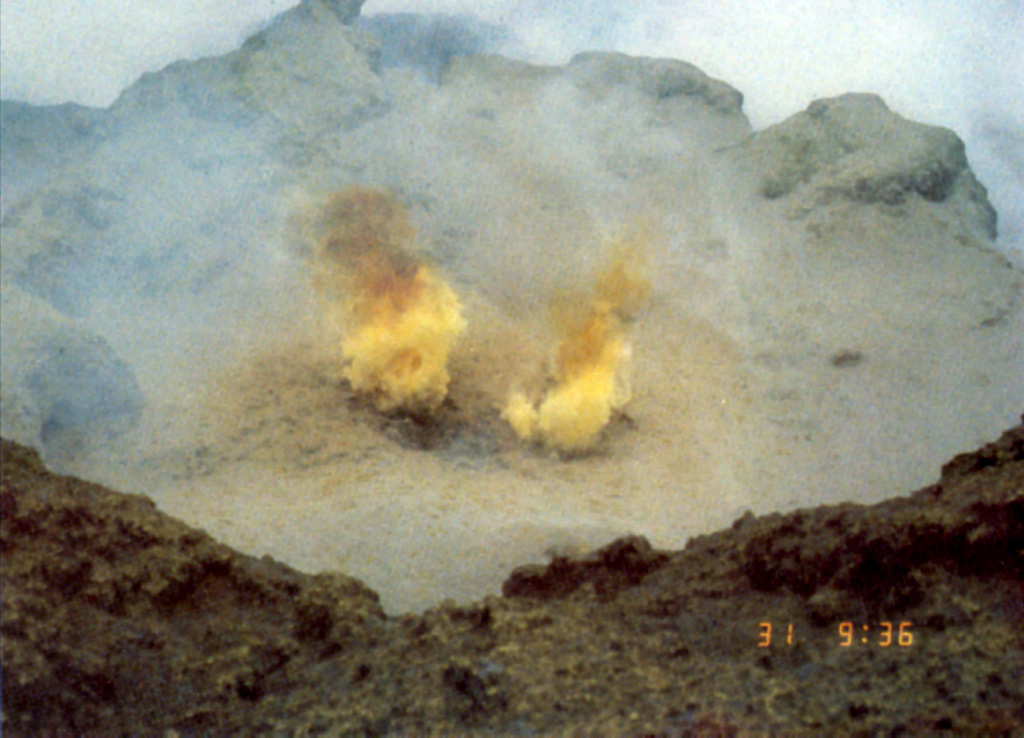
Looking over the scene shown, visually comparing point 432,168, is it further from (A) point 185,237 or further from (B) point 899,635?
(B) point 899,635

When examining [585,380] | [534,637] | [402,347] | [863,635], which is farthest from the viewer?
[585,380]

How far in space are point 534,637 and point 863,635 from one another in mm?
1402

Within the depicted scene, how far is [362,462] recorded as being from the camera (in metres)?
10.5

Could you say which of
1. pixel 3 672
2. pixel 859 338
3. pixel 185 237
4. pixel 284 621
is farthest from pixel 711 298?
pixel 3 672

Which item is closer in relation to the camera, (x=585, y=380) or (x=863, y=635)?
(x=863, y=635)

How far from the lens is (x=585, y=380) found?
12.3m

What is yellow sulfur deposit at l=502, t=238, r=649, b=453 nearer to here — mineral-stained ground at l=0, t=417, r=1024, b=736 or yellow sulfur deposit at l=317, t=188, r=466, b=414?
yellow sulfur deposit at l=317, t=188, r=466, b=414

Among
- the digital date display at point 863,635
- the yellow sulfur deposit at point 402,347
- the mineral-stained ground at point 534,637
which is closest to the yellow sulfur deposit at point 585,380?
the yellow sulfur deposit at point 402,347

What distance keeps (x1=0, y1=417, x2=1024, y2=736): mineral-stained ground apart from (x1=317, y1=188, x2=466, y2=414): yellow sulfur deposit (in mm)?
6904

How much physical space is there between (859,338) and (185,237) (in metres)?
10.7

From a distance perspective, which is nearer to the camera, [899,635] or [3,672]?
[3,672]

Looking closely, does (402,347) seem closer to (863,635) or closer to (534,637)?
(534,637)

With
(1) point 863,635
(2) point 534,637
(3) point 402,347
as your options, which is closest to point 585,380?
(3) point 402,347

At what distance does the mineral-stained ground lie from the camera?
3.36 m
